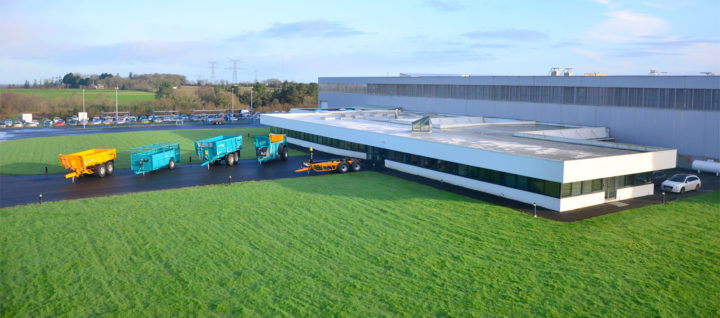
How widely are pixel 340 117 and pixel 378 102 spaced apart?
40.7 feet

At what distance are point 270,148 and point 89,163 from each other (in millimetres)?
12742

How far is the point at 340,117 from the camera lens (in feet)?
172

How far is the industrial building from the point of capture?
110 feet

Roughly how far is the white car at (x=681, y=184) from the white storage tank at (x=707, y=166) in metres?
3.83

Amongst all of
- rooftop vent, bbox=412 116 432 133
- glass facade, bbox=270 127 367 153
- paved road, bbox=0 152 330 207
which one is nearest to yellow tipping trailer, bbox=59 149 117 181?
paved road, bbox=0 152 330 207

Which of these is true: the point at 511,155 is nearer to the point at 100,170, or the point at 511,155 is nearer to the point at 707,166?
the point at 707,166

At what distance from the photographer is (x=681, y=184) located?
28.8m

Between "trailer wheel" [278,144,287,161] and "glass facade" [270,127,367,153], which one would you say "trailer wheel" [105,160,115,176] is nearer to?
"trailer wheel" [278,144,287,161]

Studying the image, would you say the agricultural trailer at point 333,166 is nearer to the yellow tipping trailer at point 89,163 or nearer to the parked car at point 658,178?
the yellow tipping trailer at point 89,163

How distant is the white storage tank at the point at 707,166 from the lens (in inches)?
1277

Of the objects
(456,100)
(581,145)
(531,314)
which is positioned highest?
(456,100)

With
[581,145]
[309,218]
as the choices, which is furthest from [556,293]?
[581,145]

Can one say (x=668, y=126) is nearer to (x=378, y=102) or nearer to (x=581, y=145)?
(x=581, y=145)

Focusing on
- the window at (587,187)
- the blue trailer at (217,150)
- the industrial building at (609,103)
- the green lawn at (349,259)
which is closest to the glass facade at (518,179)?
the window at (587,187)
